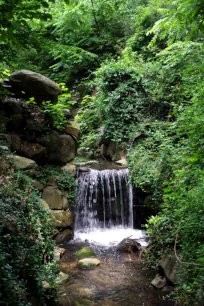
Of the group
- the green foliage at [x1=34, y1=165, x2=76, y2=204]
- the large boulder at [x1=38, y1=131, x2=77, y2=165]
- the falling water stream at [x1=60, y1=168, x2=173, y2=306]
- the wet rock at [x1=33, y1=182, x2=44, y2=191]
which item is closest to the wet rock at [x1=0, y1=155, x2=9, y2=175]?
the wet rock at [x1=33, y1=182, x2=44, y2=191]

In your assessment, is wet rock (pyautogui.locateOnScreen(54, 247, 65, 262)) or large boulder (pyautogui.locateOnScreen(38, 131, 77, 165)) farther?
large boulder (pyautogui.locateOnScreen(38, 131, 77, 165))

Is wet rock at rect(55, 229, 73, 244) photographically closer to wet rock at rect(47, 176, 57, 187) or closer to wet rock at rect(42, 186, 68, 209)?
wet rock at rect(42, 186, 68, 209)

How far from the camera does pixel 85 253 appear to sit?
24.5ft

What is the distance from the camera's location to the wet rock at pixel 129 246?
769 centimetres

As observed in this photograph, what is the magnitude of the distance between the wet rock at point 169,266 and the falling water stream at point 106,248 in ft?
1.18

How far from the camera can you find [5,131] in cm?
855

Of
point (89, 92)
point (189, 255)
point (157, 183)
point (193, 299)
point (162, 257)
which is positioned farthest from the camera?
point (89, 92)

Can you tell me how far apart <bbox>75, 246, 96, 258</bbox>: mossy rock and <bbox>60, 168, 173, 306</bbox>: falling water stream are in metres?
0.15

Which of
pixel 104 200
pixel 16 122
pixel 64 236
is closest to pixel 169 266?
pixel 64 236

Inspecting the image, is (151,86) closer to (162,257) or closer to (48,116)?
(48,116)

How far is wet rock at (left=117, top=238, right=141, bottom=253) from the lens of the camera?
769 centimetres

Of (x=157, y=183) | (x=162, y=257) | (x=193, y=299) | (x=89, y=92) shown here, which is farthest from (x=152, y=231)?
(x=89, y=92)

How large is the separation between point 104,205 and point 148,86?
4982 millimetres

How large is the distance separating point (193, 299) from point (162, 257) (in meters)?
2.37
